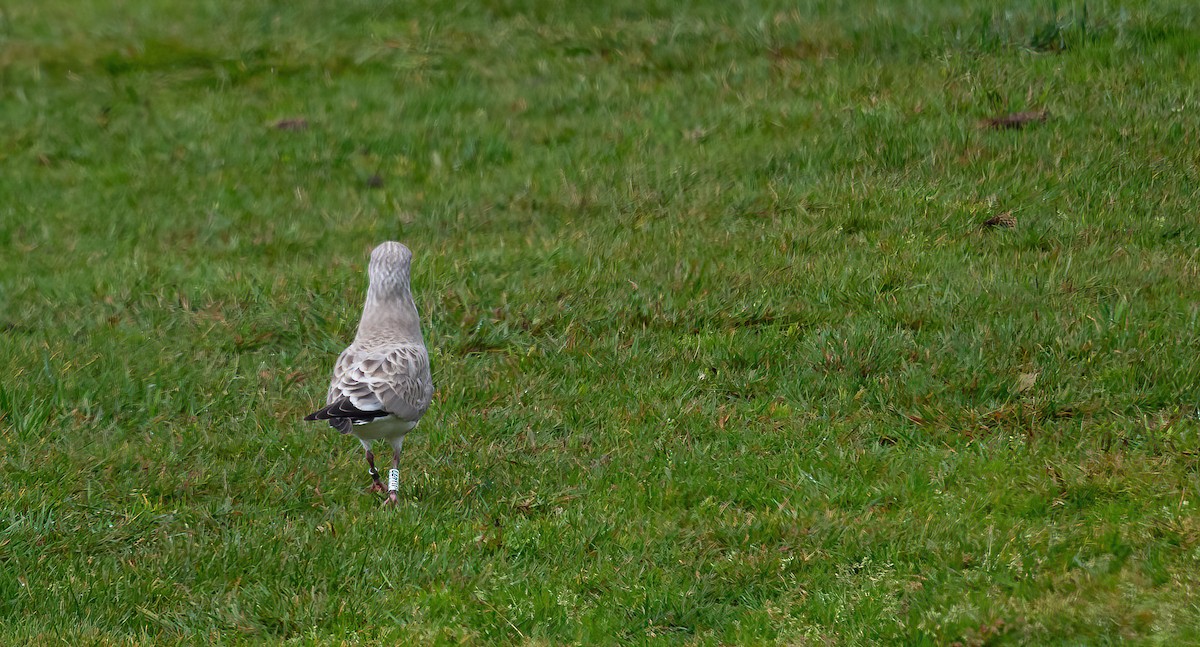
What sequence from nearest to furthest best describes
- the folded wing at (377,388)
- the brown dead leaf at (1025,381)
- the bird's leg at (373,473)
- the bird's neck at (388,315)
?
the folded wing at (377,388), the bird's leg at (373,473), the bird's neck at (388,315), the brown dead leaf at (1025,381)

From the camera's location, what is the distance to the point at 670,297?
33.3 feet

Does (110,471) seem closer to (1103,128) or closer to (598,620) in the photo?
(598,620)

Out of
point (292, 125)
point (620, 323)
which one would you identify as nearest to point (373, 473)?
point (620, 323)

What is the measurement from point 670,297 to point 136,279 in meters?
4.59

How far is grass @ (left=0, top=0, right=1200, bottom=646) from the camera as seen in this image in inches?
266

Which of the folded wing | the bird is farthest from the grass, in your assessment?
the folded wing

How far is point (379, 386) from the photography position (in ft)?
24.0

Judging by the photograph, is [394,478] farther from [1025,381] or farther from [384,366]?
[1025,381]

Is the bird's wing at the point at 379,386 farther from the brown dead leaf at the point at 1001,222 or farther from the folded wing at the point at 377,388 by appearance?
the brown dead leaf at the point at 1001,222

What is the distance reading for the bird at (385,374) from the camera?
725 cm

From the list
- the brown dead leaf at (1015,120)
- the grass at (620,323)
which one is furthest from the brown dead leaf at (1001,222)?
the brown dead leaf at (1015,120)

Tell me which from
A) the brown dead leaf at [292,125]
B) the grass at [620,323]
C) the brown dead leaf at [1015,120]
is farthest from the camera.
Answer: the brown dead leaf at [292,125]

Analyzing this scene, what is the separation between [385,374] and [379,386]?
0.15m

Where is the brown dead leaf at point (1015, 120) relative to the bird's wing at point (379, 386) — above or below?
above
